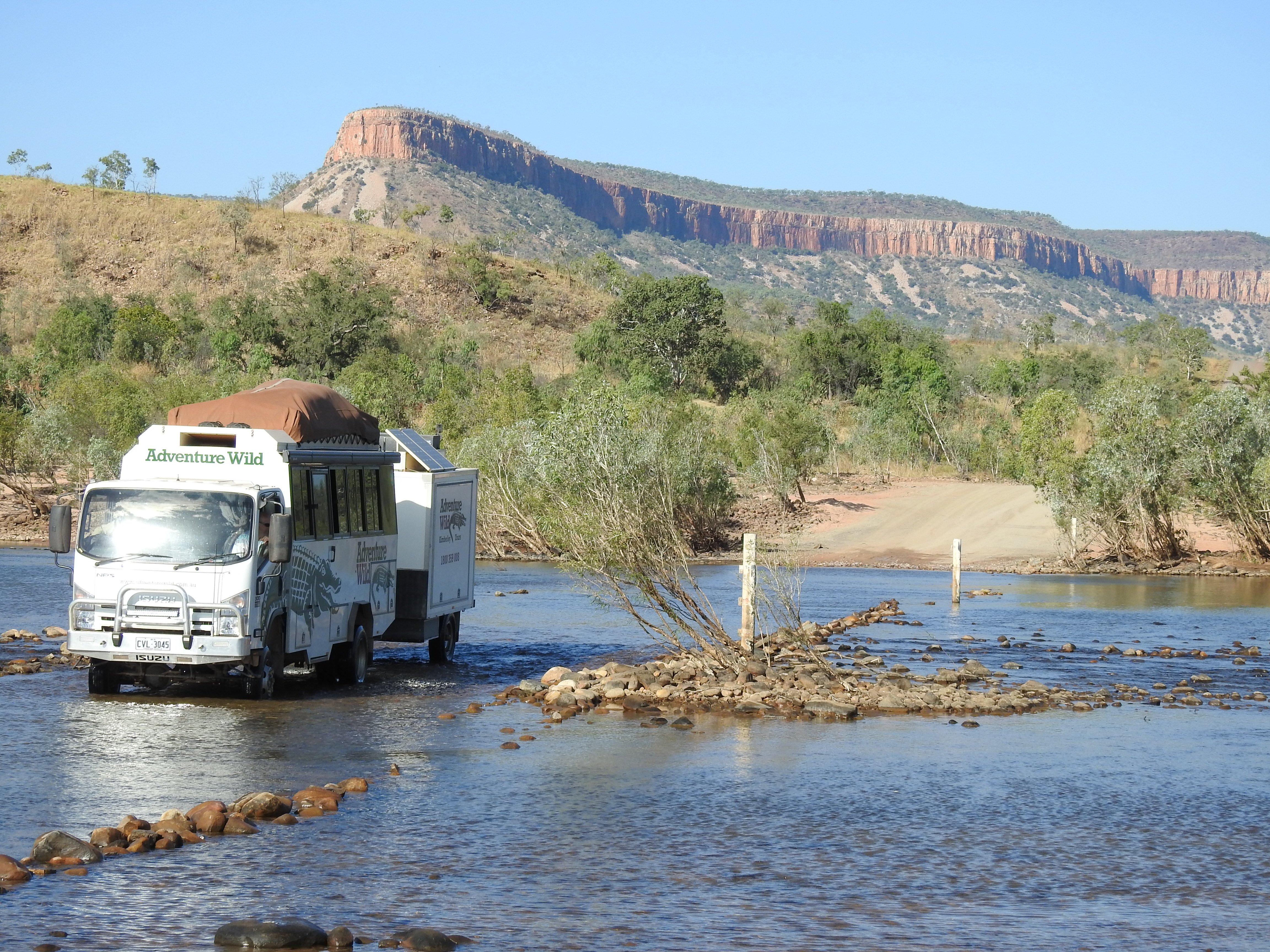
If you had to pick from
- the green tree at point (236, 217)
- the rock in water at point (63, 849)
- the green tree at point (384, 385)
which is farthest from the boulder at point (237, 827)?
the green tree at point (236, 217)

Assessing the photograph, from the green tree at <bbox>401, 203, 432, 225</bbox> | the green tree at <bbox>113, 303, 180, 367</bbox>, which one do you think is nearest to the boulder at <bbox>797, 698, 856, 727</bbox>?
the green tree at <bbox>113, 303, 180, 367</bbox>

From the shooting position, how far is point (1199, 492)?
4372 cm

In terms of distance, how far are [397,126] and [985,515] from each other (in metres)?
148

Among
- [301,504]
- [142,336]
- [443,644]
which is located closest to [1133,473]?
[443,644]

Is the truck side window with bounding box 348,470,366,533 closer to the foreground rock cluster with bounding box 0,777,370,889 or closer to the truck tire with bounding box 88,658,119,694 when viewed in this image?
the truck tire with bounding box 88,658,119,694

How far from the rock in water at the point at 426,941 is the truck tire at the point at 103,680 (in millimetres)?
10100

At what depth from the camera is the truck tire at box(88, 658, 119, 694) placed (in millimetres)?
18172

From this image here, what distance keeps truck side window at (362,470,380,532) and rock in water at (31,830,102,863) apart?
9.76 meters

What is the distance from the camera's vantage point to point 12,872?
1018cm

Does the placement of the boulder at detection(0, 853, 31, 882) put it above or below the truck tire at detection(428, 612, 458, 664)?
below

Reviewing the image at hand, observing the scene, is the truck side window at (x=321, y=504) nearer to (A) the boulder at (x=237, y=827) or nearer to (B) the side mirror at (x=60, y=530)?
(B) the side mirror at (x=60, y=530)

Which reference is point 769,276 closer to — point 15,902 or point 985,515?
point 985,515

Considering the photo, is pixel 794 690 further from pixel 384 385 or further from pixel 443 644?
pixel 384 385

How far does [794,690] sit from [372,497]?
625 cm
